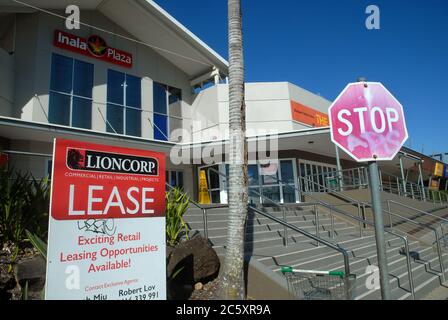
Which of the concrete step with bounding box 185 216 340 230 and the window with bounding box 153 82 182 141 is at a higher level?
the window with bounding box 153 82 182 141

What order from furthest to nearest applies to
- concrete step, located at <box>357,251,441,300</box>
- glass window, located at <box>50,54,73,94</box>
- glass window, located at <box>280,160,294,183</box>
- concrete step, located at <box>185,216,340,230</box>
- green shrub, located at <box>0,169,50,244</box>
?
glass window, located at <box>280,160,294,183</box> → glass window, located at <box>50,54,73,94</box> → concrete step, located at <box>185,216,340,230</box> → concrete step, located at <box>357,251,441,300</box> → green shrub, located at <box>0,169,50,244</box>

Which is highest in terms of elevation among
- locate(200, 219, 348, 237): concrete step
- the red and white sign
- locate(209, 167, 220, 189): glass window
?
the red and white sign

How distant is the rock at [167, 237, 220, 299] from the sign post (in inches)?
144

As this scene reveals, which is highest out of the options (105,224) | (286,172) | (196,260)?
(286,172)

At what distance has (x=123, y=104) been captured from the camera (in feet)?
47.1

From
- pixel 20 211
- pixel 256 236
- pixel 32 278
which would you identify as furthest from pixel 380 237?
pixel 20 211

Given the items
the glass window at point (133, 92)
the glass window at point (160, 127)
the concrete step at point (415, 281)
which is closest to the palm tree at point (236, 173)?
the concrete step at point (415, 281)

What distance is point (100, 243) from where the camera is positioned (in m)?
2.97

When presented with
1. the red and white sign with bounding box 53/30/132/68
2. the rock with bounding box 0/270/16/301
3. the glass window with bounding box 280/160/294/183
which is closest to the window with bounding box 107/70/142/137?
the red and white sign with bounding box 53/30/132/68

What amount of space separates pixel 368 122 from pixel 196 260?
3959 mm

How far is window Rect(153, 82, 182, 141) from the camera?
1548cm

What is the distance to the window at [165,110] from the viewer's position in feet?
50.8

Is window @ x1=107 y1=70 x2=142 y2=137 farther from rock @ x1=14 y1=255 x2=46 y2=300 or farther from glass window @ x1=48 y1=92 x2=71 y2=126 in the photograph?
rock @ x1=14 y1=255 x2=46 y2=300

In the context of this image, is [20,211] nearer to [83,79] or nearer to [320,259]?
[320,259]
